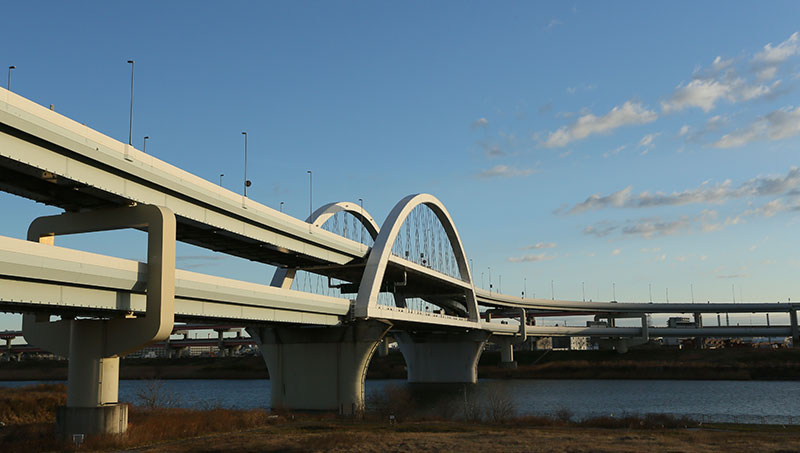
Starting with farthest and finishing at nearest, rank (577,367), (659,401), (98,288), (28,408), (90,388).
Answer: (577,367)
(659,401)
(28,408)
(90,388)
(98,288)

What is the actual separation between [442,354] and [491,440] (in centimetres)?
7300

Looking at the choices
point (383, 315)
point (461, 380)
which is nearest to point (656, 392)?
point (461, 380)

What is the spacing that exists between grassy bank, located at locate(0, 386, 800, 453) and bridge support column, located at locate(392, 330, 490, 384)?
58361mm

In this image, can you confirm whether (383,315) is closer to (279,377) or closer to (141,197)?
(279,377)

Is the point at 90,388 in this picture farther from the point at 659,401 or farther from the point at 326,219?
the point at 659,401

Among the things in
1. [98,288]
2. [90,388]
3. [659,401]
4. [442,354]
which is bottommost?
[659,401]

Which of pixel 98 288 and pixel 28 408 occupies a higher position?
pixel 98 288

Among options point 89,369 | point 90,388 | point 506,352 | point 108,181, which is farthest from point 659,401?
point 506,352

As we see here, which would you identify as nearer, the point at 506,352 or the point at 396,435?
the point at 396,435

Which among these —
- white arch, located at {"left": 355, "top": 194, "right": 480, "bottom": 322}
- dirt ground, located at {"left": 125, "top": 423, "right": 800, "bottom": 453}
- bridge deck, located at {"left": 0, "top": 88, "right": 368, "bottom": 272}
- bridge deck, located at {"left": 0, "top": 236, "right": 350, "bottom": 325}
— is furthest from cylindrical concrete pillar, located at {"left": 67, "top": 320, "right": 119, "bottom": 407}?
white arch, located at {"left": 355, "top": 194, "right": 480, "bottom": 322}

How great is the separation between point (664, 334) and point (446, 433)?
12293cm

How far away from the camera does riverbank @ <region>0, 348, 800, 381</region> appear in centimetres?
10888

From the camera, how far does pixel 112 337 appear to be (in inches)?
1191

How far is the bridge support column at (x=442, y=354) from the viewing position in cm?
10156
